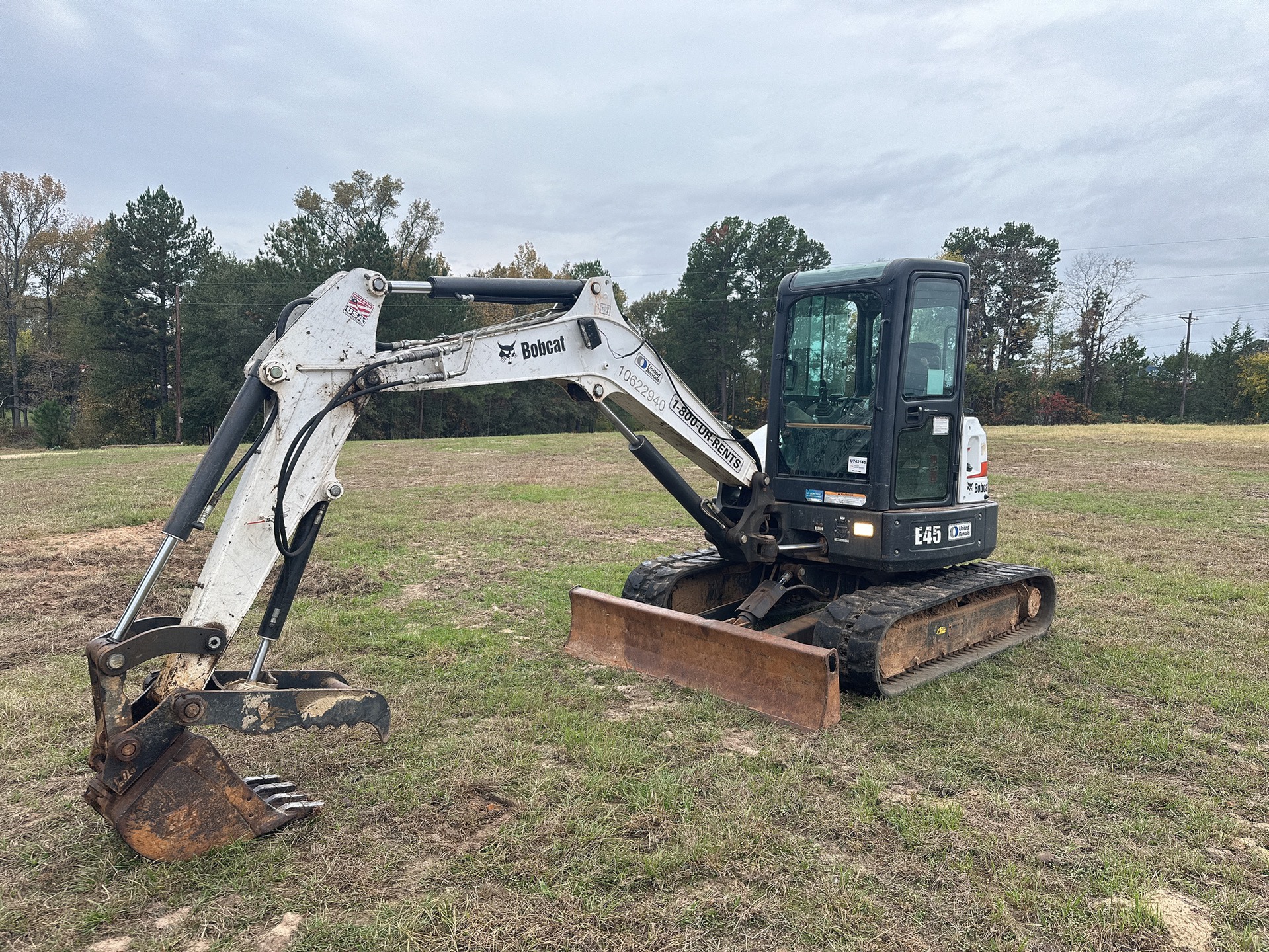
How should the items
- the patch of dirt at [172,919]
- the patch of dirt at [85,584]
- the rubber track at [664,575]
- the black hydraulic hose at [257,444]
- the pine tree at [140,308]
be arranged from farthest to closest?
Answer: the pine tree at [140,308], the patch of dirt at [85,584], the rubber track at [664,575], the black hydraulic hose at [257,444], the patch of dirt at [172,919]

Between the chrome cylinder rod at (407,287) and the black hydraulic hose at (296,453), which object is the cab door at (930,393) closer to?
the chrome cylinder rod at (407,287)

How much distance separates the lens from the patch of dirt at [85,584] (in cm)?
696

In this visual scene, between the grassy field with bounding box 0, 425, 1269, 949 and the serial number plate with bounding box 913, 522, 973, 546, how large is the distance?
3.20ft

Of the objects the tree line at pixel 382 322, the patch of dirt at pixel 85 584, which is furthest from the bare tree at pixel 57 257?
the patch of dirt at pixel 85 584

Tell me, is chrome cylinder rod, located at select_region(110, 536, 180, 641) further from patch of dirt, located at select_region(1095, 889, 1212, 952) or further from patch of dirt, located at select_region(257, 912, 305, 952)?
patch of dirt, located at select_region(1095, 889, 1212, 952)

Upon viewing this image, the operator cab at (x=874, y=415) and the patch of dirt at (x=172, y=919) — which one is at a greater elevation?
the operator cab at (x=874, y=415)

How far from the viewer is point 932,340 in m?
6.20

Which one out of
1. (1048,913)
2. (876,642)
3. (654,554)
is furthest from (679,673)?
(654,554)

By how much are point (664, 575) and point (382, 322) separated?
39.7 meters

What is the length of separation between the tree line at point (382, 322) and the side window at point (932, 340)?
39755 mm

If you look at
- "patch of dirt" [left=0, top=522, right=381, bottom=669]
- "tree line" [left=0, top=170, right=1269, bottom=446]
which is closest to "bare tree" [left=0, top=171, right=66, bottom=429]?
"tree line" [left=0, top=170, right=1269, bottom=446]

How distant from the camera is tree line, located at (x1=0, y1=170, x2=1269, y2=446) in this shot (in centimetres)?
4694

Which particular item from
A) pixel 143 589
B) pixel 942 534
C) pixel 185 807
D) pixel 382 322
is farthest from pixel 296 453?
pixel 382 322

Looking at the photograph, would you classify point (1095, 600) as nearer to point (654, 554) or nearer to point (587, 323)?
point (654, 554)
